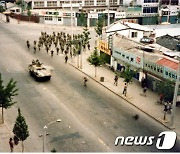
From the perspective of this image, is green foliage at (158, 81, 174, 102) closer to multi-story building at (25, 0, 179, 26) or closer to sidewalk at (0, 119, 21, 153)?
sidewalk at (0, 119, 21, 153)

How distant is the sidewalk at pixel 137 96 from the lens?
38.5 meters

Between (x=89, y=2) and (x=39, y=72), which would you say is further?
(x=89, y=2)

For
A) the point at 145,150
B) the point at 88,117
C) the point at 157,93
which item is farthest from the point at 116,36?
the point at 145,150

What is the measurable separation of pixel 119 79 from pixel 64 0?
5603 centimetres

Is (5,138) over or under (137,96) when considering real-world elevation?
under

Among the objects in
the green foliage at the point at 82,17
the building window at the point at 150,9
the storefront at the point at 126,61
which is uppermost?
the building window at the point at 150,9

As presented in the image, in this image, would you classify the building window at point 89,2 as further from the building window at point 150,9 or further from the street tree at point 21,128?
the street tree at point 21,128

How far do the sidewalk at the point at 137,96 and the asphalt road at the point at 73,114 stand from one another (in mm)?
783

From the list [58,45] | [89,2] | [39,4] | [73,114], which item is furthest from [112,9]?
[73,114]

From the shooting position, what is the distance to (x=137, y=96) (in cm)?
4422

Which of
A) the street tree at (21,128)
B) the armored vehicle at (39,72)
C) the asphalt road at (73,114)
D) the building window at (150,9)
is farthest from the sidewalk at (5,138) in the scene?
the building window at (150,9)

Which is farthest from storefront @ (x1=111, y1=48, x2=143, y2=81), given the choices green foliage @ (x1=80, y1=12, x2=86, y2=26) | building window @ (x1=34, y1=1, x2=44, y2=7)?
building window @ (x1=34, y1=1, x2=44, y2=7)

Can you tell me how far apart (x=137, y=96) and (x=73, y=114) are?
9625 millimetres

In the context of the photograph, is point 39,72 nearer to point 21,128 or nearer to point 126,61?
point 126,61
